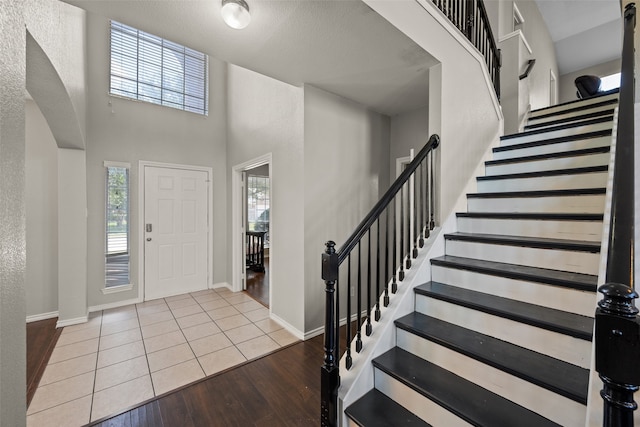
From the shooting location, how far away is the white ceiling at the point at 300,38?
1707mm

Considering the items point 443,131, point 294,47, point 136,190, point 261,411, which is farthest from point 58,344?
point 443,131

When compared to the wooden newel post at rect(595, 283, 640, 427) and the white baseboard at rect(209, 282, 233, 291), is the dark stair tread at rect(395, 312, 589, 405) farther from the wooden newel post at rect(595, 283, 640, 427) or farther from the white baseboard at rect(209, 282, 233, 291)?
the white baseboard at rect(209, 282, 233, 291)

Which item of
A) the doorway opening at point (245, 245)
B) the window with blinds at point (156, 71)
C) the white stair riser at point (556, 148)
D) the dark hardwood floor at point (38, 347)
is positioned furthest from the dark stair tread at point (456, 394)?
the window with blinds at point (156, 71)

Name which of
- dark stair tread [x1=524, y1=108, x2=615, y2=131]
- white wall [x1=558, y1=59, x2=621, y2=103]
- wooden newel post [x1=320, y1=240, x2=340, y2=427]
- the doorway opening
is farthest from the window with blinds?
white wall [x1=558, y1=59, x2=621, y2=103]

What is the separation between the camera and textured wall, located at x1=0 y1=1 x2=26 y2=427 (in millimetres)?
843

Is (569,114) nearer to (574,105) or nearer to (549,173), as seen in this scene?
(574,105)

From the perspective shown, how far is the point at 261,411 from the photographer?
6.04ft

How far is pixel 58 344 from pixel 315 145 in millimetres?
3404

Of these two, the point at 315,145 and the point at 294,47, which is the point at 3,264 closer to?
the point at 294,47

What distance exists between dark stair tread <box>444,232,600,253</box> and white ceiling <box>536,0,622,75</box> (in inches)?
242

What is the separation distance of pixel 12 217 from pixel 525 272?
2.49 metres

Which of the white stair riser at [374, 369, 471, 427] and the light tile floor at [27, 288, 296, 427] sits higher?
the white stair riser at [374, 369, 471, 427]

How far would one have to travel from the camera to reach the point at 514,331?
145 cm

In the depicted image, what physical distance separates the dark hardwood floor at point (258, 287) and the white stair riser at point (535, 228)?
284 cm
